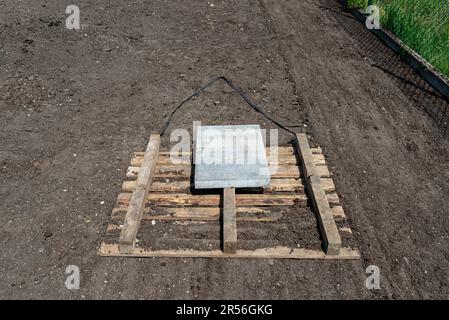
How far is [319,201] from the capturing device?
3809 mm

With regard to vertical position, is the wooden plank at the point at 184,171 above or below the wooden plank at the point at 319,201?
below

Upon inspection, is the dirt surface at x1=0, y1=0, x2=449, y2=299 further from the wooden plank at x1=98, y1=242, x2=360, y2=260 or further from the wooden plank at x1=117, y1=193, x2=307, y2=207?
the wooden plank at x1=117, y1=193, x2=307, y2=207

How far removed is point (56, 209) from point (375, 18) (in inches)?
308

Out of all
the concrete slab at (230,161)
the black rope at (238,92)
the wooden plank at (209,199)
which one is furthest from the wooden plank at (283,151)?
the wooden plank at (209,199)

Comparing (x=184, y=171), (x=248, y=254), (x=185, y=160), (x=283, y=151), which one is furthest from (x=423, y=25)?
(x=248, y=254)

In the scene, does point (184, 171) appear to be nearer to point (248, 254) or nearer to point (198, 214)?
point (198, 214)

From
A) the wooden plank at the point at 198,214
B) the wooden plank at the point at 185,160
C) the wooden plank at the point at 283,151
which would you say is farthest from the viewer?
the wooden plank at the point at 283,151

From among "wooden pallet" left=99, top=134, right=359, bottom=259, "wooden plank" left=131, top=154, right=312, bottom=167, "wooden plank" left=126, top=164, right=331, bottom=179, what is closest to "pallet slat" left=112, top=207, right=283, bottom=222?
"wooden pallet" left=99, top=134, right=359, bottom=259

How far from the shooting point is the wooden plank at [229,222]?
3.41 metres

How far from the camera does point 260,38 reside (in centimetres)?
761

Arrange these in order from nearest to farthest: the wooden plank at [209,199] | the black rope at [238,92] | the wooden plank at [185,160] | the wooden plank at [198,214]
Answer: the wooden plank at [198,214], the wooden plank at [209,199], the wooden plank at [185,160], the black rope at [238,92]

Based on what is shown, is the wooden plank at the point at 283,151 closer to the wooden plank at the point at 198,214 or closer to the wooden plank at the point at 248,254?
the wooden plank at the point at 198,214
